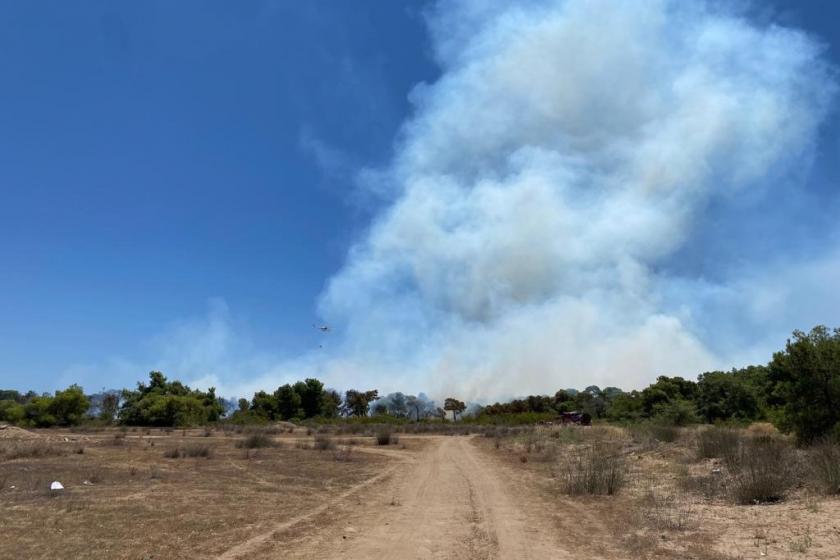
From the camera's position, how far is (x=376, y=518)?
1222 cm

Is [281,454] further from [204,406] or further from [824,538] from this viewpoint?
[204,406]

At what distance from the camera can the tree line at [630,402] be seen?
66.8 feet

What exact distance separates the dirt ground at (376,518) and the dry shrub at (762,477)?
0.40m

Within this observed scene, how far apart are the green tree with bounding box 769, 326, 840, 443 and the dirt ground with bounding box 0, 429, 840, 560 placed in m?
4.18

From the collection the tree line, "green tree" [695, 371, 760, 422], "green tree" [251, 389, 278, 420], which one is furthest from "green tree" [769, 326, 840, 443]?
"green tree" [251, 389, 278, 420]

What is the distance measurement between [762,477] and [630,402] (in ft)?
255

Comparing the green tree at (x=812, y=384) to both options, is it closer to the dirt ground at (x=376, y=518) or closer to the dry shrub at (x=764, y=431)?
the dirt ground at (x=376, y=518)

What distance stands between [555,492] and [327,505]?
21.8ft

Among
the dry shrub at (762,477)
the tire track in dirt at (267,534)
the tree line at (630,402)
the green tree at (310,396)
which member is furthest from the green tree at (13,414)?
the dry shrub at (762,477)

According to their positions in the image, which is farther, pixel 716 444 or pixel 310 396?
pixel 310 396

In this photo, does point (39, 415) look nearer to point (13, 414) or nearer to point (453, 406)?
point (13, 414)

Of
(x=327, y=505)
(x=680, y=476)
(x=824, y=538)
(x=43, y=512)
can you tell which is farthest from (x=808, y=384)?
(x=43, y=512)

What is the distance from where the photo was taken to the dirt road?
9.14 meters

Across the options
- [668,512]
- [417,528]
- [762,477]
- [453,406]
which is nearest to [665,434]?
[762,477]
